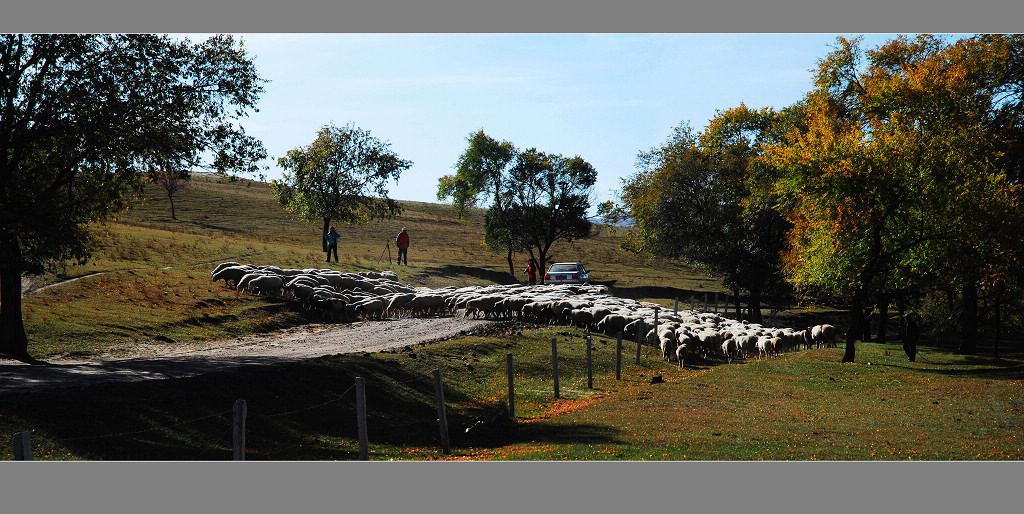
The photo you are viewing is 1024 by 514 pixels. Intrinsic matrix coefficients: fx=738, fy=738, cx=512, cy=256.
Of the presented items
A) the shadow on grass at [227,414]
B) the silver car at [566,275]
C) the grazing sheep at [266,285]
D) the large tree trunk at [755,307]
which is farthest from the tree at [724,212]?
the shadow on grass at [227,414]

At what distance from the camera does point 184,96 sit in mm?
22984

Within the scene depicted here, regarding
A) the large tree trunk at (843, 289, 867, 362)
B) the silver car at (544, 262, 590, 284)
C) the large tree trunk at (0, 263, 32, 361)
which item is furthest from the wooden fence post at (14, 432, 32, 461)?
the silver car at (544, 262, 590, 284)

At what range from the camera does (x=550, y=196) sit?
232 ft

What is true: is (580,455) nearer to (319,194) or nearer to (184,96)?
(184,96)

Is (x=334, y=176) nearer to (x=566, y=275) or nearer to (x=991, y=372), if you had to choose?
(x=566, y=275)

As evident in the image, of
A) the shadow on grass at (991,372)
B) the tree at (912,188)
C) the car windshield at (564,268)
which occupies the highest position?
the tree at (912,188)

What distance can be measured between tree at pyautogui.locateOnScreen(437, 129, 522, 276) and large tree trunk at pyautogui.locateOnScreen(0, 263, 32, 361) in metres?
50.6

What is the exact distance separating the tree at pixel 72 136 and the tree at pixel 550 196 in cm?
4836

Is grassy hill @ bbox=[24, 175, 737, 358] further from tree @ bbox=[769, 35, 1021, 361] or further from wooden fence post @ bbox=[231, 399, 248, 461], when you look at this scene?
tree @ bbox=[769, 35, 1021, 361]

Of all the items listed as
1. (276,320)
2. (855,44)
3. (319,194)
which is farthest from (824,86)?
(319,194)

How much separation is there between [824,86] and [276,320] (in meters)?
32.7

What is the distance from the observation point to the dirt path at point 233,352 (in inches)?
680

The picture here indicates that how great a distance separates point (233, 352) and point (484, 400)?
349 inches

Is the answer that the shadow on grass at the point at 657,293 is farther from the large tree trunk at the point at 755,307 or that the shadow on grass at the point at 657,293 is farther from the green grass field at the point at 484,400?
the green grass field at the point at 484,400
